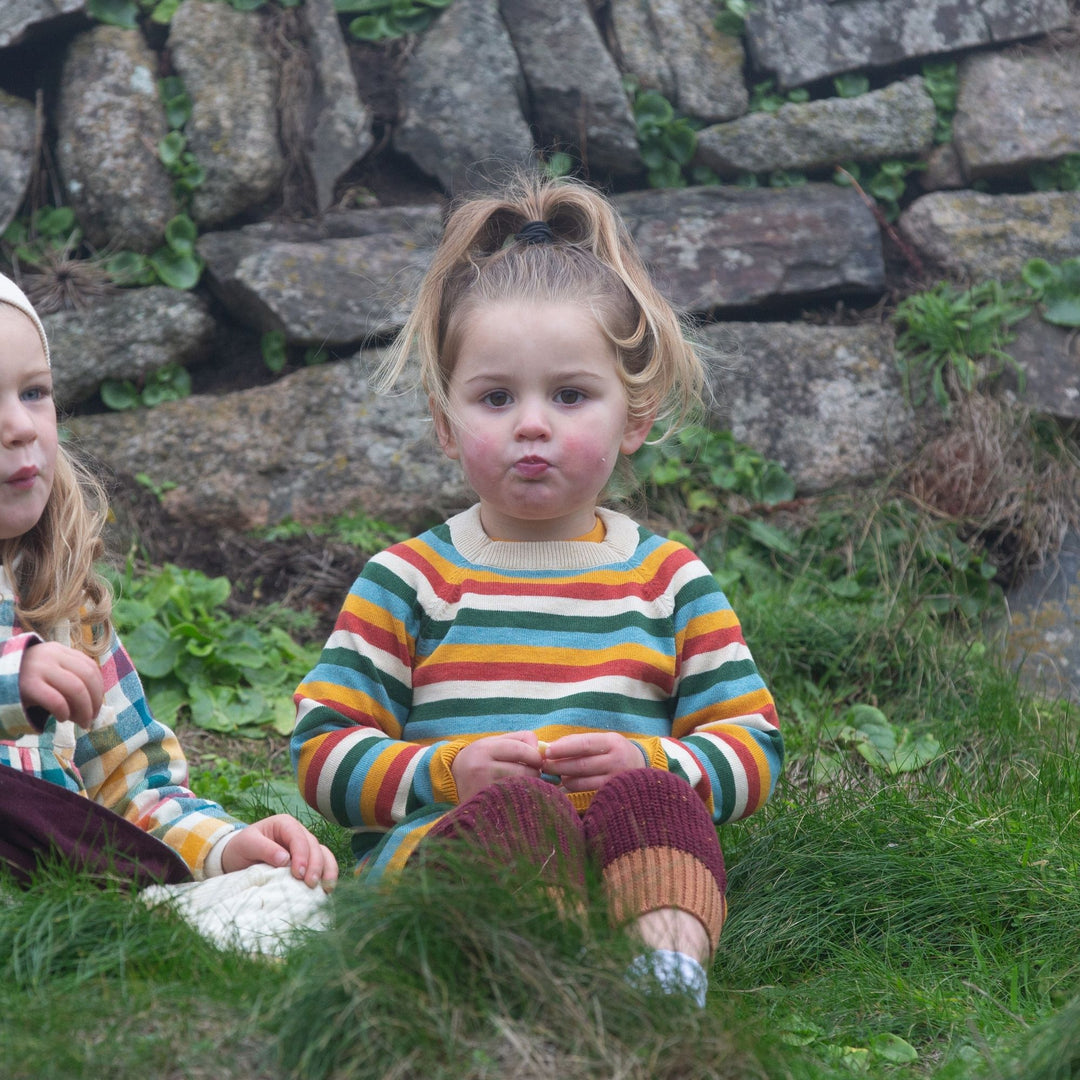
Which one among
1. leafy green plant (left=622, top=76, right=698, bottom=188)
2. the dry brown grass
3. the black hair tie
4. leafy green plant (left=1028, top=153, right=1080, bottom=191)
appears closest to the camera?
the black hair tie

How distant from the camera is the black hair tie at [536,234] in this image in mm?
2416

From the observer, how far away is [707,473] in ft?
13.9

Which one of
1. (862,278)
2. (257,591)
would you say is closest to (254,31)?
(257,591)

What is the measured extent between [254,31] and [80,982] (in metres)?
3.78

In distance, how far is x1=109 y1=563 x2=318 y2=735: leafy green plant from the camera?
3.45 m

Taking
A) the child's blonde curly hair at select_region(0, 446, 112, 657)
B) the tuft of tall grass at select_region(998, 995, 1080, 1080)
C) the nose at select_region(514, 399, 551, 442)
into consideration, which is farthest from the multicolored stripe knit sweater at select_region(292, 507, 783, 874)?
the tuft of tall grass at select_region(998, 995, 1080, 1080)

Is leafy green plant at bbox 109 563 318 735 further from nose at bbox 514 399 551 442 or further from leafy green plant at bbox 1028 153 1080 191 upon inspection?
leafy green plant at bbox 1028 153 1080 191

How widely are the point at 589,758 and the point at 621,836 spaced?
0.49ft

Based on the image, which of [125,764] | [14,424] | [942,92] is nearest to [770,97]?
[942,92]

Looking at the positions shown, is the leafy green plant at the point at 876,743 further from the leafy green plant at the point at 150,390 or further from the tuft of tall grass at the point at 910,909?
the leafy green plant at the point at 150,390

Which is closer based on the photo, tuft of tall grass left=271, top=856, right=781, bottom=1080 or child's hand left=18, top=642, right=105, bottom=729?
tuft of tall grass left=271, top=856, right=781, bottom=1080

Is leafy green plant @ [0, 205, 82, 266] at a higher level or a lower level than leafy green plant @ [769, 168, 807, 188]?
lower

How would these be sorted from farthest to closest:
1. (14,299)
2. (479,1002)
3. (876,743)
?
(876,743)
(14,299)
(479,1002)

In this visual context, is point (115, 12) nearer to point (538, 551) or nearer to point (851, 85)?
point (851, 85)
